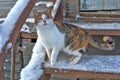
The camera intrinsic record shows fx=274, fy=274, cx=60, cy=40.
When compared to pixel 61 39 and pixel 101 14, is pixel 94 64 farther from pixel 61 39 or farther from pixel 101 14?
pixel 101 14

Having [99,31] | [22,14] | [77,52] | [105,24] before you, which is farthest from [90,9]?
[22,14]

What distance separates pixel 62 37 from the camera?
83.3 inches

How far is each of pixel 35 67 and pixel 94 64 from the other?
17.3 inches

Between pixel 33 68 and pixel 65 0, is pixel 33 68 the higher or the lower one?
the lower one

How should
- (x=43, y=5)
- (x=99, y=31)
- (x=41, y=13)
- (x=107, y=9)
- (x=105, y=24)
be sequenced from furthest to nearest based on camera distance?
(x=43, y=5) → (x=107, y=9) → (x=105, y=24) → (x=99, y=31) → (x=41, y=13)

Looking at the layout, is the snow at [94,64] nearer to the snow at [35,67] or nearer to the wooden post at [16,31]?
the snow at [35,67]

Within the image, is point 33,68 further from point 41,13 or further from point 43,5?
point 43,5

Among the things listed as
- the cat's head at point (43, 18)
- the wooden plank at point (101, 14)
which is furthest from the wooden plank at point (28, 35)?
the cat's head at point (43, 18)

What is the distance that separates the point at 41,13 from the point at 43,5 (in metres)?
1.79

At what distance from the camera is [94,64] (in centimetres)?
205

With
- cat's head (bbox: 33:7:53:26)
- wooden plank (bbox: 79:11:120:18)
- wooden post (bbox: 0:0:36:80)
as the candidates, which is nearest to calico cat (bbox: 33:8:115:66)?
cat's head (bbox: 33:7:53:26)

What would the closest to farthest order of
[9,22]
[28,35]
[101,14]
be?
[9,22] < [101,14] < [28,35]

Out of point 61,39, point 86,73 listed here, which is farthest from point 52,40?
point 86,73

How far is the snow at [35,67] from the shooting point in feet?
6.44
